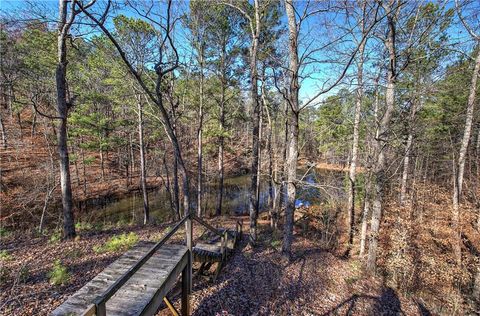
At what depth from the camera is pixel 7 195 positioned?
577 inches

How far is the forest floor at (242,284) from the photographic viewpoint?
4402mm

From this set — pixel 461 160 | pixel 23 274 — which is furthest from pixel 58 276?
pixel 461 160

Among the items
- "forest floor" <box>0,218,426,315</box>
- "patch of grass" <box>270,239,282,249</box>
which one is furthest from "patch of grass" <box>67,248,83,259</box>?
"patch of grass" <box>270,239,282,249</box>

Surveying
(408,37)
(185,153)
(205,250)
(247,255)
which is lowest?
(247,255)

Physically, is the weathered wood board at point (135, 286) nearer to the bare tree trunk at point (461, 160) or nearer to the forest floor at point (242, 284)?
the forest floor at point (242, 284)

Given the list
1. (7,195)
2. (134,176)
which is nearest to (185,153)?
(134,176)

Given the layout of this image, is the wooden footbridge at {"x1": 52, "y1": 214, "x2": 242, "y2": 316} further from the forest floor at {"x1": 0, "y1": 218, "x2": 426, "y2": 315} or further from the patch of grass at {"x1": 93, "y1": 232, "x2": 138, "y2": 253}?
the patch of grass at {"x1": 93, "y1": 232, "x2": 138, "y2": 253}

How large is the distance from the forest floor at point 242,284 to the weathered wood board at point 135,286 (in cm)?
107

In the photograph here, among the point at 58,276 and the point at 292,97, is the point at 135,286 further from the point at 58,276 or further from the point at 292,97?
the point at 292,97

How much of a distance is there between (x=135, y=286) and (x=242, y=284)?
3085mm

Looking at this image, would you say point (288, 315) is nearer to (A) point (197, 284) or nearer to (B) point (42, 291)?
(A) point (197, 284)

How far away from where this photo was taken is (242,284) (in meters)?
5.84

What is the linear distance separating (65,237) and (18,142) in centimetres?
2103

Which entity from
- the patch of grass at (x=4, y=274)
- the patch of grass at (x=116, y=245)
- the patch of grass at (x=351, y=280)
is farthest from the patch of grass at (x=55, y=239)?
the patch of grass at (x=351, y=280)
